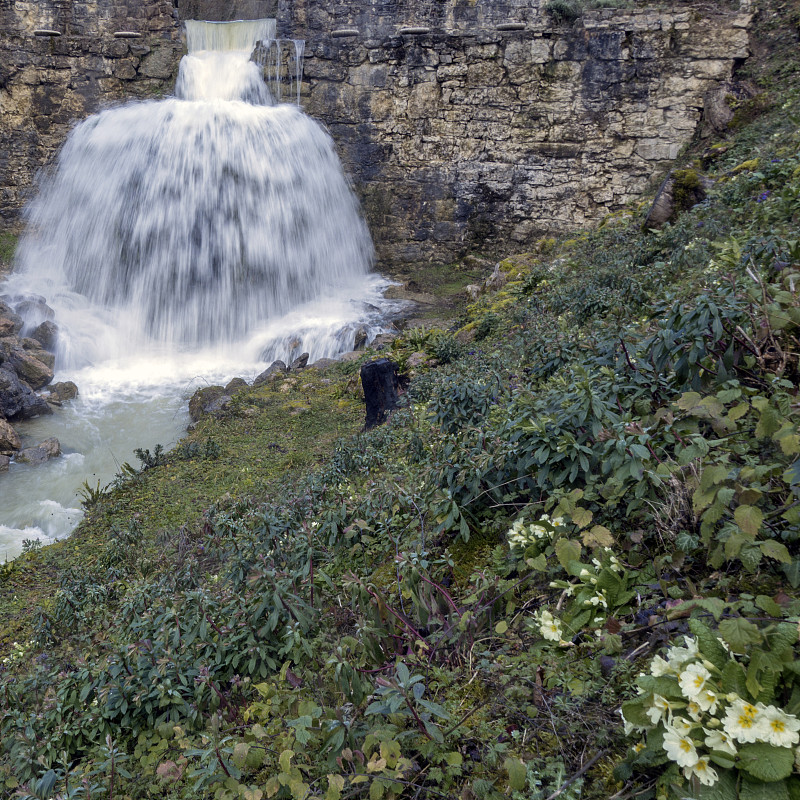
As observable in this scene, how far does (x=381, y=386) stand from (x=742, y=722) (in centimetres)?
597

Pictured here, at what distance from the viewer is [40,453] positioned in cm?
866

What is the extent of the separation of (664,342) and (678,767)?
1.92 meters

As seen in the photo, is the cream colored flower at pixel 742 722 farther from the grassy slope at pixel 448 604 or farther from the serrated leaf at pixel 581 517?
the serrated leaf at pixel 581 517

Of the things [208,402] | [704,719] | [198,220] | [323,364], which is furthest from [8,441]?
[704,719]

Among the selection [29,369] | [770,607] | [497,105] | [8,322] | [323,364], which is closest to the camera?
[770,607]

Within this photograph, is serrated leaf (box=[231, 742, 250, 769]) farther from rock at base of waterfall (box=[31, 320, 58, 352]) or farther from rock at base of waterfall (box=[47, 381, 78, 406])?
rock at base of waterfall (box=[31, 320, 58, 352])

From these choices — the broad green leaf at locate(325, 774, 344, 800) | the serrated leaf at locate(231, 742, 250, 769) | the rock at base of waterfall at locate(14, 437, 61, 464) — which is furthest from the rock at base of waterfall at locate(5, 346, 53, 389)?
the broad green leaf at locate(325, 774, 344, 800)

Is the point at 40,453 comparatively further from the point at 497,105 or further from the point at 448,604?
the point at 497,105

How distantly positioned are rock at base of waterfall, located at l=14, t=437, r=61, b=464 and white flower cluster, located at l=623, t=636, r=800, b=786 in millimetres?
9229

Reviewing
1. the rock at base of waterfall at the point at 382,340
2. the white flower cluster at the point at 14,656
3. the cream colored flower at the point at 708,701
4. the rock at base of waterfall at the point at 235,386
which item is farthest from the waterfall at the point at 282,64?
the cream colored flower at the point at 708,701

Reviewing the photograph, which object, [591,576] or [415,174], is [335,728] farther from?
[415,174]

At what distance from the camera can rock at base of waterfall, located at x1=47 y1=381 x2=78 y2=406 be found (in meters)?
10.5

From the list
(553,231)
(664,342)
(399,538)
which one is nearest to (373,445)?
(399,538)

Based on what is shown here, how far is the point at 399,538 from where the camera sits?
3154mm
